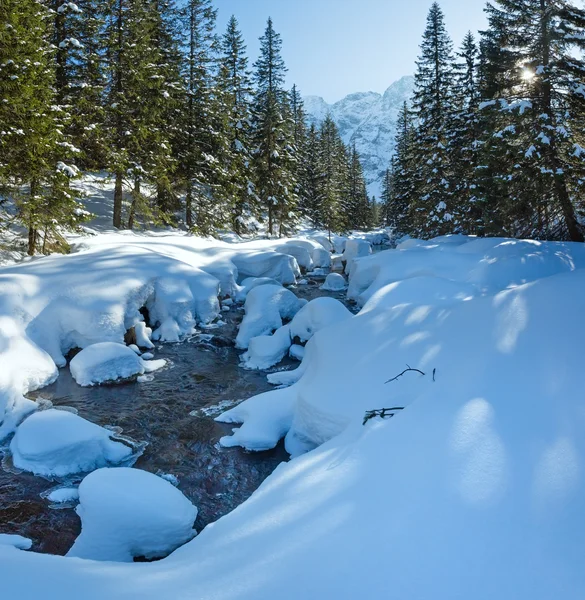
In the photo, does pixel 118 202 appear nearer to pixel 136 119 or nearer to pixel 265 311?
pixel 136 119

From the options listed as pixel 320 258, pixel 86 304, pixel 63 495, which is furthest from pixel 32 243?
pixel 320 258

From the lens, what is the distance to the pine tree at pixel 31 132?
11.6m

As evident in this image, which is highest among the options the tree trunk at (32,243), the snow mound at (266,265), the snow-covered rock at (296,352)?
the tree trunk at (32,243)

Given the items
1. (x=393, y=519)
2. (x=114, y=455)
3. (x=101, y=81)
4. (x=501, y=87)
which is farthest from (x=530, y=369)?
(x=101, y=81)

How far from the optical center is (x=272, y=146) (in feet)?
92.5

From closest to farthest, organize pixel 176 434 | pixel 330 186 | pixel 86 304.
A: pixel 176 434
pixel 86 304
pixel 330 186

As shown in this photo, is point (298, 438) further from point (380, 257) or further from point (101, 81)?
point (101, 81)

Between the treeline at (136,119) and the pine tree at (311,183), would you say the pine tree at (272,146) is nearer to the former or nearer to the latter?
the treeline at (136,119)

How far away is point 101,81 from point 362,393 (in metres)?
19.6

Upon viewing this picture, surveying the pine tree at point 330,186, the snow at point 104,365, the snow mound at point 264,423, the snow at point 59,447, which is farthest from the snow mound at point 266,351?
the pine tree at point 330,186

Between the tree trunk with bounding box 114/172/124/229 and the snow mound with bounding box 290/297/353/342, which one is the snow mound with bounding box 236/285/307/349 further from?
the tree trunk with bounding box 114/172/124/229

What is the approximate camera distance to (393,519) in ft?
8.75

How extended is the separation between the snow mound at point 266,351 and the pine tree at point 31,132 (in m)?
7.80

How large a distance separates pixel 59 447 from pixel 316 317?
6669 millimetres
